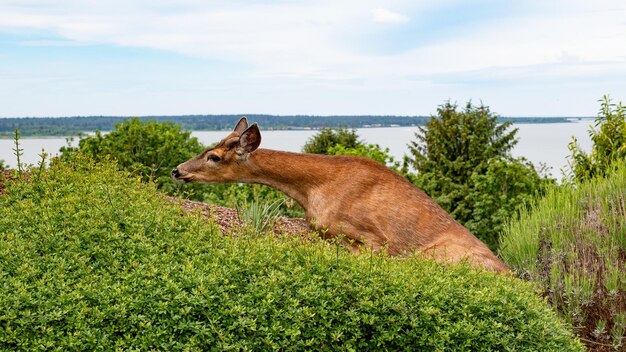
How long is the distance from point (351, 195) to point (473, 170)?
318 inches

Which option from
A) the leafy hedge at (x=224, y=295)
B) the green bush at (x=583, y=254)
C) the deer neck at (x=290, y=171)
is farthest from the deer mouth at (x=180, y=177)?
the green bush at (x=583, y=254)

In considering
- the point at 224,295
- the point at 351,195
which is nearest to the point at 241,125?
the point at 351,195

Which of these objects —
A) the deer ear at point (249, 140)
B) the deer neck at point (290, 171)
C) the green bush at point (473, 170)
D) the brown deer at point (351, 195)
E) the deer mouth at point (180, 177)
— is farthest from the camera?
the green bush at point (473, 170)

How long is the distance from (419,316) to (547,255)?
176 inches

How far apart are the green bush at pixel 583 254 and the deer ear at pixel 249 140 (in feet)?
12.2

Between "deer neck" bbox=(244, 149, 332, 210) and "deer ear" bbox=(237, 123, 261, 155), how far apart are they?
Result: 0.10 meters

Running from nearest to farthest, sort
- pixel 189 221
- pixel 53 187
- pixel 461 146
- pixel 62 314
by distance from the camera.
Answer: pixel 62 314 < pixel 189 221 < pixel 53 187 < pixel 461 146

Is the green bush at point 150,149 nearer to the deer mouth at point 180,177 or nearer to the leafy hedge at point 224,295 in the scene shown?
the deer mouth at point 180,177

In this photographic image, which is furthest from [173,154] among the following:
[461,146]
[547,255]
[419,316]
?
[419,316]

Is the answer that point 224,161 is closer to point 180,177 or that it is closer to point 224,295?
point 180,177

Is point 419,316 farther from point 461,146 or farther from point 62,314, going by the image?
point 461,146

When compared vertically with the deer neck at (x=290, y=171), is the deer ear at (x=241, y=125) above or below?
above

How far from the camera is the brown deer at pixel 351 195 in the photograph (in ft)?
30.5

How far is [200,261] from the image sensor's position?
6.85 meters
